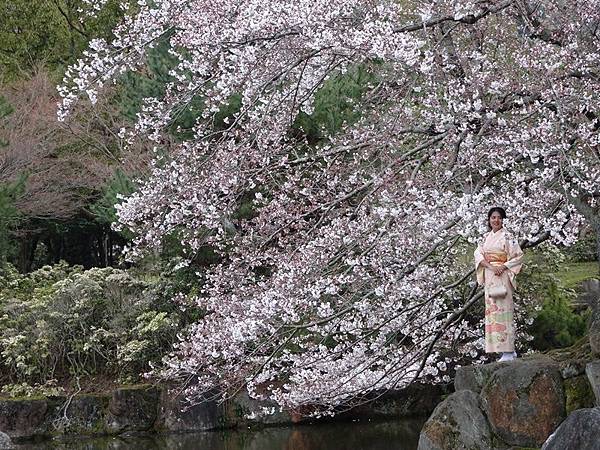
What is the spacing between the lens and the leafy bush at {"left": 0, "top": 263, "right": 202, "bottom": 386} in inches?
506

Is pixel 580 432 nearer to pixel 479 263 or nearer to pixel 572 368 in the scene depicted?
pixel 572 368

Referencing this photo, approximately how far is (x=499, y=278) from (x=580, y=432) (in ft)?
5.43

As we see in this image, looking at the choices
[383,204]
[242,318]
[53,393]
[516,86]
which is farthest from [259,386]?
[516,86]

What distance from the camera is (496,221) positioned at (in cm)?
559

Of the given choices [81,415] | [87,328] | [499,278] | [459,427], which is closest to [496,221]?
[499,278]

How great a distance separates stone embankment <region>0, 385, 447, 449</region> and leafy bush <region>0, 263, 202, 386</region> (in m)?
0.60

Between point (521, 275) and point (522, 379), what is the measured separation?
4054 mm

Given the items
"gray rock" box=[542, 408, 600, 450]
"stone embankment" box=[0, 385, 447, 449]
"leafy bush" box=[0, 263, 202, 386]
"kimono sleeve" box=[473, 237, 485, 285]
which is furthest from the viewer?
"leafy bush" box=[0, 263, 202, 386]

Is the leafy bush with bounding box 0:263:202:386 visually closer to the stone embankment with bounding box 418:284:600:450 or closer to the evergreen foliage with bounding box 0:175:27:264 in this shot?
the evergreen foliage with bounding box 0:175:27:264

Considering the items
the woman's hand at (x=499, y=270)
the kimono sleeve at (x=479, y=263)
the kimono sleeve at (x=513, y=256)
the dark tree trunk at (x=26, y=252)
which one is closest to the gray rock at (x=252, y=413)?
the kimono sleeve at (x=479, y=263)

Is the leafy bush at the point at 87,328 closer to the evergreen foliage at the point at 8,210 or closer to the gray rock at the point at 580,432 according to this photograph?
the evergreen foliage at the point at 8,210

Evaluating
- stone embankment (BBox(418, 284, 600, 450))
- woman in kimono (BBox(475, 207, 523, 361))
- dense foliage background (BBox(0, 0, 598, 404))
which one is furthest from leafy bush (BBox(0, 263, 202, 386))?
woman in kimono (BBox(475, 207, 523, 361))

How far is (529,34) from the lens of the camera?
5.39m

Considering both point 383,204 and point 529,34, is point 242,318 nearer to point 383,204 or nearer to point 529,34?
point 383,204
